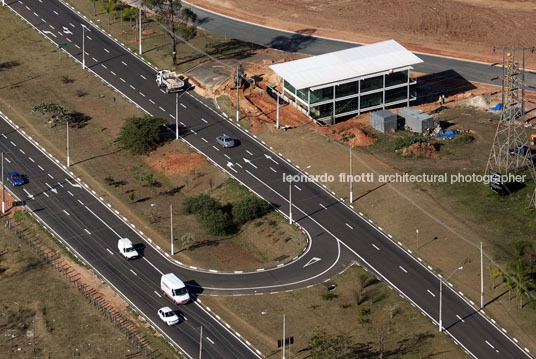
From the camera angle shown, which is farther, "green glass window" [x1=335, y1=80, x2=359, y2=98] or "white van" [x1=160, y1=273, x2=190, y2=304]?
"green glass window" [x1=335, y1=80, x2=359, y2=98]

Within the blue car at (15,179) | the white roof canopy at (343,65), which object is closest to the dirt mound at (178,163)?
the blue car at (15,179)

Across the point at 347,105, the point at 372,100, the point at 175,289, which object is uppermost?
the point at 372,100

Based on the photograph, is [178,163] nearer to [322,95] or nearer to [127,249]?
[127,249]

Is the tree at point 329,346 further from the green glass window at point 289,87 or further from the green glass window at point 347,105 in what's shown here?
the green glass window at point 289,87

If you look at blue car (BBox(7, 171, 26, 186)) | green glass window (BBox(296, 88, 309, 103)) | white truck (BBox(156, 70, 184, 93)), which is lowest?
blue car (BBox(7, 171, 26, 186))

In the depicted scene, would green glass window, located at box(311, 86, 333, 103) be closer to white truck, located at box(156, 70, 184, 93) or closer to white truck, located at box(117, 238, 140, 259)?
white truck, located at box(156, 70, 184, 93)

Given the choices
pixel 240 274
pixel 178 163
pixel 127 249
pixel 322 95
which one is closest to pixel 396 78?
pixel 322 95

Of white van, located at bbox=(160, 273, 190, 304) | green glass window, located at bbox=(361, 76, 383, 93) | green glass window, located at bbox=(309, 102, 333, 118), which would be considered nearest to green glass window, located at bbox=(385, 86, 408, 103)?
green glass window, located at bbox=(361, 76, 383, 93)
